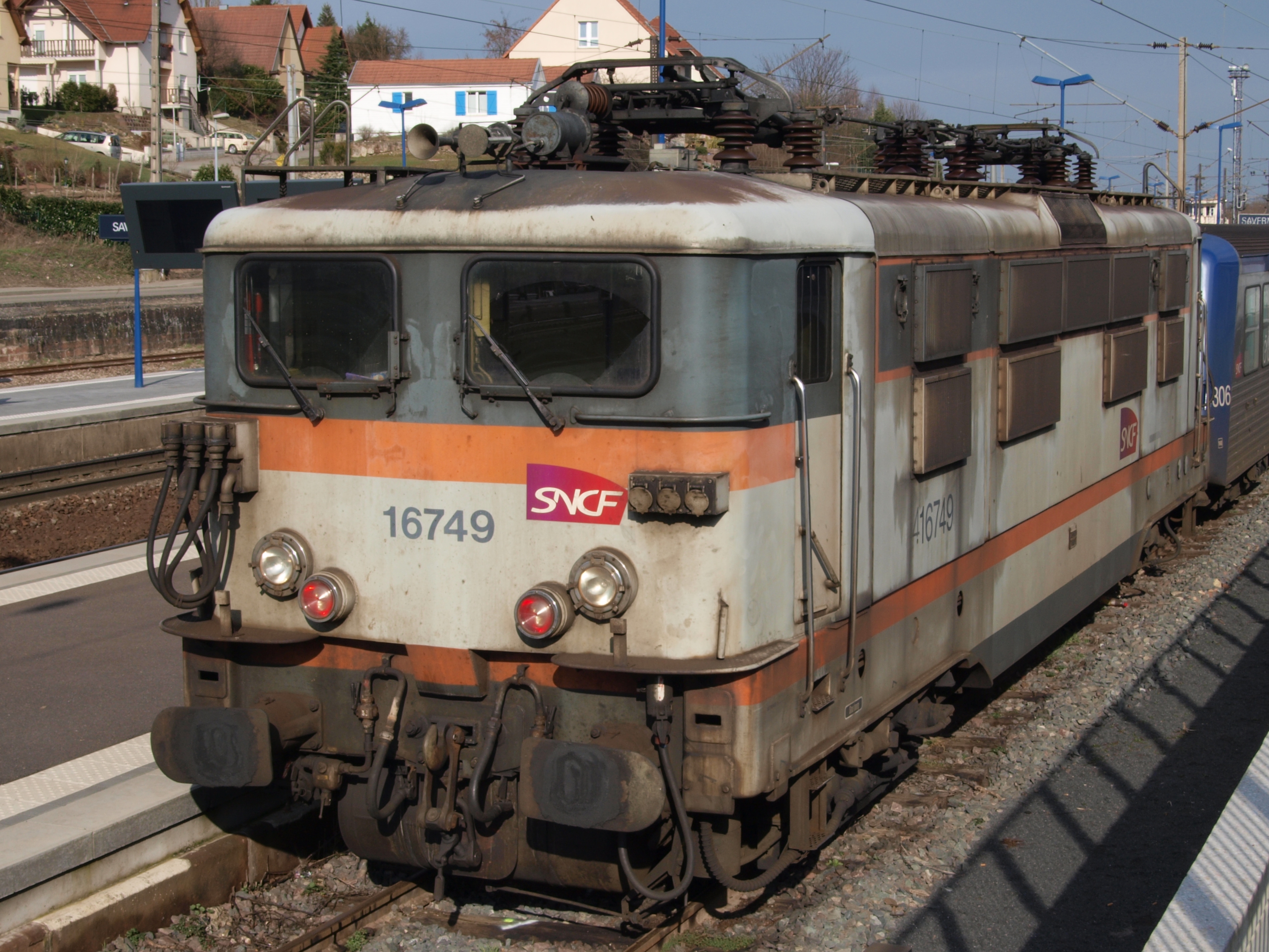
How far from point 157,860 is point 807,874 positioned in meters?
2.89

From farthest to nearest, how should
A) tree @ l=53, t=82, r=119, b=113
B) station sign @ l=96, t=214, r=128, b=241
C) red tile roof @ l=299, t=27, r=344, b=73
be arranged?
red tile roof @ l=299, t=27, r=344, b=73, tree @ l=53, t=82, r=119, b=113, station sign @ l=96, t=214, r=128, b=241

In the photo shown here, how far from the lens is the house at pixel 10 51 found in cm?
6494

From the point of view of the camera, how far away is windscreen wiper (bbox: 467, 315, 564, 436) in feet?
16.1

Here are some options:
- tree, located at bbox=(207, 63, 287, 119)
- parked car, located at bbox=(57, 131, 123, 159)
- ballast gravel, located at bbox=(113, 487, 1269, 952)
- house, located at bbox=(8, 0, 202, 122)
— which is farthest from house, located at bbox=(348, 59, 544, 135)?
ballast gravel, located at bbox=(113, 487, 1269, 952)

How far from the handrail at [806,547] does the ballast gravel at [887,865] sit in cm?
109

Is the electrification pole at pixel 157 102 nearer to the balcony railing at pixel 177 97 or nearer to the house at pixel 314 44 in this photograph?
the balcony railing at pixel 177 97

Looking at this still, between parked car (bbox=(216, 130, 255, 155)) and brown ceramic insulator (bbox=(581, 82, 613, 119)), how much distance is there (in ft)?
202

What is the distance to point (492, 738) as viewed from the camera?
16.4 ft

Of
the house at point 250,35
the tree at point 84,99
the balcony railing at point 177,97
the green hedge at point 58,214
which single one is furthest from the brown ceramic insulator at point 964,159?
the house at point 250,35

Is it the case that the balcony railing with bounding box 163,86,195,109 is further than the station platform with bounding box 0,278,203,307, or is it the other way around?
the balcony railing with bounding box 163,86,195,109

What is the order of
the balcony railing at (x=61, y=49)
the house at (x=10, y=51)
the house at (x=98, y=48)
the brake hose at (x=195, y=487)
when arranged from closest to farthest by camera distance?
the brake hose at (x=195, y=487) < the house at (x=10, y=51) < the house at (x=98, y=48) < the balcony railing at (x=61, y=49)

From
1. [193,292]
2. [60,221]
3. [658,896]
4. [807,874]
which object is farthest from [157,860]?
[60,221]

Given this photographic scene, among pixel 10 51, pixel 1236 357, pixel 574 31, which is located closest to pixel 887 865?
pixel 1236 357

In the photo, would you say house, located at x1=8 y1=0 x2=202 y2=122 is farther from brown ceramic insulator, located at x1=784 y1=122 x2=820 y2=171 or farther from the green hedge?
brown ceramic insulator, located at x1=784 y1=122 x2=820 y2=171
